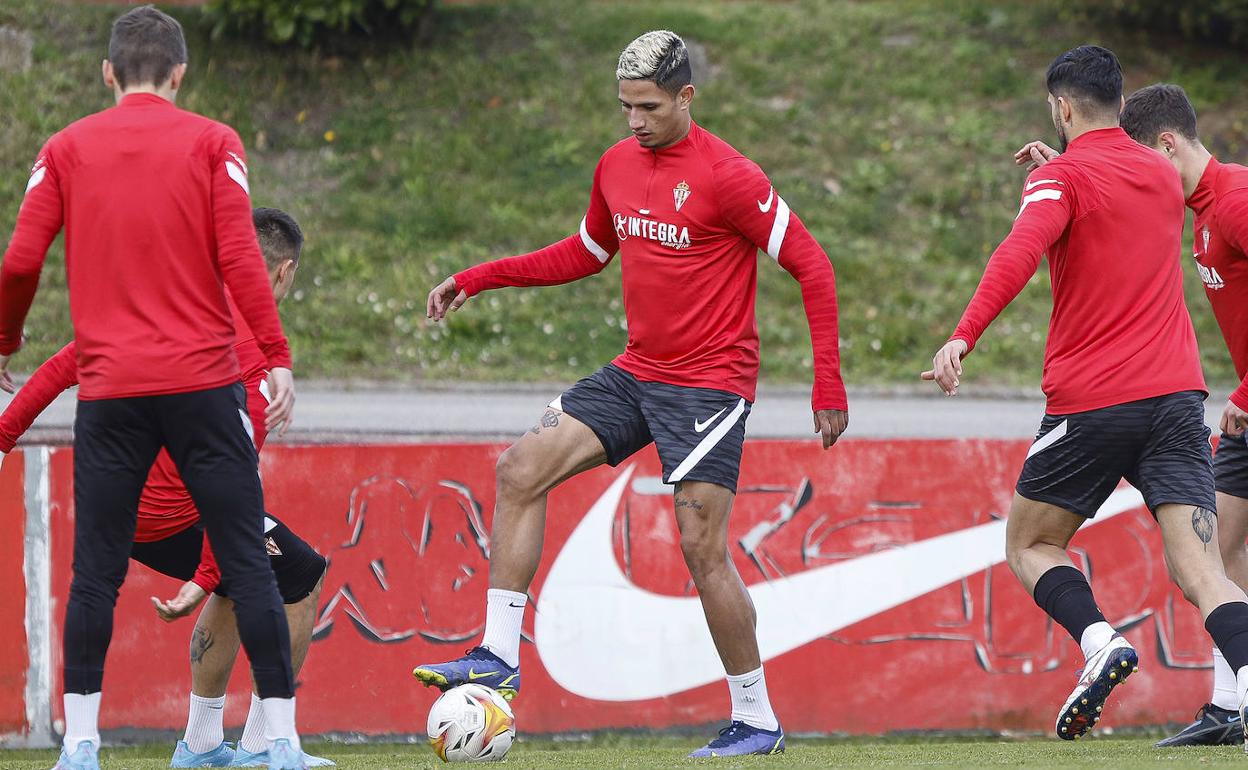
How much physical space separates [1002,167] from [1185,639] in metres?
11.3

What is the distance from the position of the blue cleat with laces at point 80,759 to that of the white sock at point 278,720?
1.65ft

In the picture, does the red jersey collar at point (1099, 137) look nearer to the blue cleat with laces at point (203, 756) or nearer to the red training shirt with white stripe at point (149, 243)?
the red training shirt with white stripe at point (149, 243)

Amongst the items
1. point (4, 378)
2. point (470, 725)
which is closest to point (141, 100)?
point (4, 378)

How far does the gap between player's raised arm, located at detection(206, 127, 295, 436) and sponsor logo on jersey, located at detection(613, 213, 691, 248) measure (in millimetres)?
1623

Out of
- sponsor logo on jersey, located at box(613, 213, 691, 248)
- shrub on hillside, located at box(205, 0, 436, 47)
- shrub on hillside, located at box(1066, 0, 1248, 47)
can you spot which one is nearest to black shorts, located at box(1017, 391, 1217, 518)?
sponsor logo on jersey, located at box(613, 213, 691, 248)

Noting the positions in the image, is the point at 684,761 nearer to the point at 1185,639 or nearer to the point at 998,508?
the point at 998,508

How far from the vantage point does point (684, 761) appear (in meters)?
5.09

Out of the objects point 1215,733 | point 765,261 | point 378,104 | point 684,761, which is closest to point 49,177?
point 684,761

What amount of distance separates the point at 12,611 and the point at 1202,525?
5239mm

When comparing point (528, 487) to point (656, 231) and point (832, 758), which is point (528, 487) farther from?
point (832, 758)

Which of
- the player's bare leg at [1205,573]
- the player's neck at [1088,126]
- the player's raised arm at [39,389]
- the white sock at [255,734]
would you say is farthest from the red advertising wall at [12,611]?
the player's bare leg at [1205,573]

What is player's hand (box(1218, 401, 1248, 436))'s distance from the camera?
504cm

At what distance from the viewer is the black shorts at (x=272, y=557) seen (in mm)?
5375

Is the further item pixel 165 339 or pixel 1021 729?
pixel 1021 729
